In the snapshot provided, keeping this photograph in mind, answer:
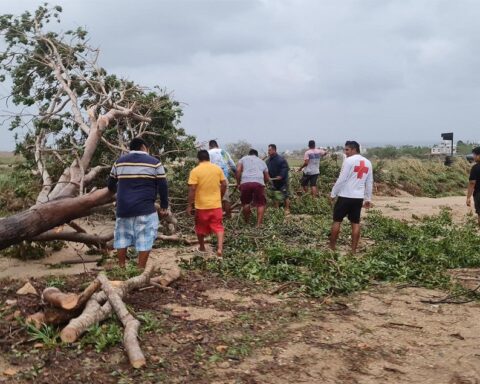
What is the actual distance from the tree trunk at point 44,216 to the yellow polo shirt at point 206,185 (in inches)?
55.1

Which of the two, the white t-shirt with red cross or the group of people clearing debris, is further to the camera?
the white t-shirt with red cross

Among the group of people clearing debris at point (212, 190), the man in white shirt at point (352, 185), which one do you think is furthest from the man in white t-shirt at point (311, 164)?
the man in white shirt at point (352, 185)

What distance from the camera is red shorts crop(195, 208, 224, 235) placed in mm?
7102

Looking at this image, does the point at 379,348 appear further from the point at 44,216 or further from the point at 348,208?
the point at 44,216

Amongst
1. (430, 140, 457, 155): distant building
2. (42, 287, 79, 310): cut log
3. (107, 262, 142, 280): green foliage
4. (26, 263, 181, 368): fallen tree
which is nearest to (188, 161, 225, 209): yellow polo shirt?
(107, 262, 142, 280): green foliage

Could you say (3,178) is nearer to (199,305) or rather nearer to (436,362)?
(199,305)

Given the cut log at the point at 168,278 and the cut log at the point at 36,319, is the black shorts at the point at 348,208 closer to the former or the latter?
the cut log at the point at 168,278

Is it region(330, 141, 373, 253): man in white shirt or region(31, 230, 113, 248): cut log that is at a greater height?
region(330, 141, 373, 253): man in white shirt

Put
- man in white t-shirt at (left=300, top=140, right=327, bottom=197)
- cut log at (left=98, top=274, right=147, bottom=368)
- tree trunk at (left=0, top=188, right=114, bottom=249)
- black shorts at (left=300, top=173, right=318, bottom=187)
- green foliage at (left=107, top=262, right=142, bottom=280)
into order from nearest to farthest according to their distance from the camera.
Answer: cut log at (left=98, top=274, right=147, bottom=368) → green foliage at (left=107, top=262, right=142, bottom=280) → tree trunk at (left=0, top=188, right=114, bottom=249) → man in white t-shirt at (left=300, top=140, right=327, bottom=197) → black shorts at (left=300, top=173, right=318, bottom=187)

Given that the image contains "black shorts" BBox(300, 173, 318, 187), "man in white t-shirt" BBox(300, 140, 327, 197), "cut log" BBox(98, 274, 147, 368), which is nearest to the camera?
"cut log" BBox(98, 274, 147, 368)

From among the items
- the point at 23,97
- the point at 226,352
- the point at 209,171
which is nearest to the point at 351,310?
the point at 226,352

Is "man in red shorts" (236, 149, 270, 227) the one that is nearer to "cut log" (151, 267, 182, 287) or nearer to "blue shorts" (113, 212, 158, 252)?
"blue shorts" (113, 212, 158, 252)

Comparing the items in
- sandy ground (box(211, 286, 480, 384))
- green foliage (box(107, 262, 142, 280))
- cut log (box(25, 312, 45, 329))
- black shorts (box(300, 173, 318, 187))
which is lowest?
sandy ground (box(211, 286, 480, 384))

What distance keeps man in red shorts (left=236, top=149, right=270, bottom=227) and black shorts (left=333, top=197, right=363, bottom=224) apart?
224 centimetres
